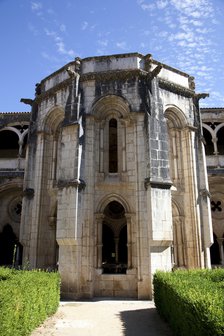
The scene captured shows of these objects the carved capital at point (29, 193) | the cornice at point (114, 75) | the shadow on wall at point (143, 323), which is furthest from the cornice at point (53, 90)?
the shadow on wall at point (143, 323)

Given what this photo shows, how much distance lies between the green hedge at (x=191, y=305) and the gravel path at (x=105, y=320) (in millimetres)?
533

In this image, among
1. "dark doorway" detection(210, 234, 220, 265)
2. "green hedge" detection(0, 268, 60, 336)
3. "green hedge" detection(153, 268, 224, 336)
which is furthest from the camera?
"dark doorway" detection(210, 234, 220, 265)

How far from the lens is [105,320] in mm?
8234

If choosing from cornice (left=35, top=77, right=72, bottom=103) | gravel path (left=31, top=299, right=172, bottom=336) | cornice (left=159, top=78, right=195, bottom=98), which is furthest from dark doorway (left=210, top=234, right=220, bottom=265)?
cornice (left=35, top=77, right=72, bottom=103)

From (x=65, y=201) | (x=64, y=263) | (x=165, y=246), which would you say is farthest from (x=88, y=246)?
(x=165, y=246)

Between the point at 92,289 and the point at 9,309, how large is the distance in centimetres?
646

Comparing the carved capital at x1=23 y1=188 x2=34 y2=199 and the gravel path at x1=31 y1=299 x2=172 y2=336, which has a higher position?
the carved capital at x1=23 y1=188 x2=34 y2=199

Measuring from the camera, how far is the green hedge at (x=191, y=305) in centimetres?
425

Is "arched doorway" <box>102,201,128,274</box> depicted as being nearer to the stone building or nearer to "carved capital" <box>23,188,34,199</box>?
the stone building


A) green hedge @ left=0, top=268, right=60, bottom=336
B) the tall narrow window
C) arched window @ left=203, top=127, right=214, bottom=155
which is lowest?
green hedge @ left=0, top=268, right=60, bottom=336

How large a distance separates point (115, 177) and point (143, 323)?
6346 millimetres

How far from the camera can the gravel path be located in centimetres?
713

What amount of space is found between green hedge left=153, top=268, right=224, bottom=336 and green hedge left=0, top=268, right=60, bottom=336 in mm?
3159

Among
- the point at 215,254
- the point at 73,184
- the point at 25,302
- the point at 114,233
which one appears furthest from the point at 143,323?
the point at 215,254
